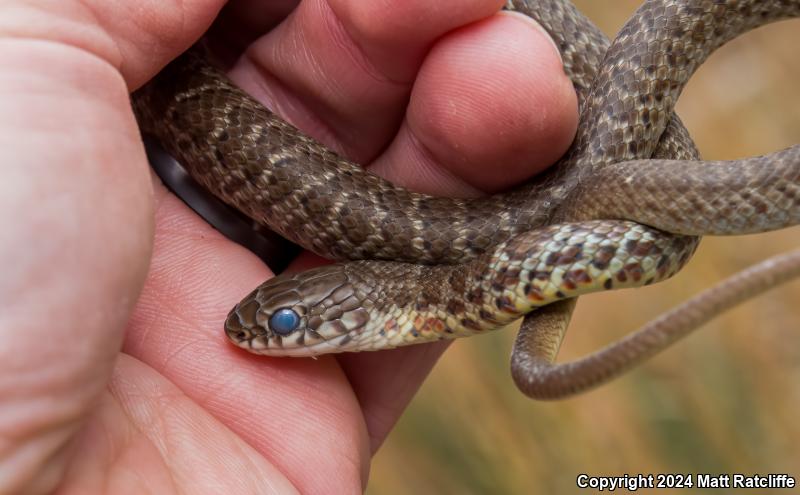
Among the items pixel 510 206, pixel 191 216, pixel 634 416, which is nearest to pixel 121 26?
pixel 191 216

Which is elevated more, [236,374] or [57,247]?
[57,247]

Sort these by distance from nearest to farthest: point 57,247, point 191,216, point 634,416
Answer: point 57,247, point 191,216, point 634,416

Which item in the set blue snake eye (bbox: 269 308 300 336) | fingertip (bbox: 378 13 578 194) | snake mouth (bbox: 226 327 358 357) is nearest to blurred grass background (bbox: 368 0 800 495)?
snake mouth (bbox: 226 327 358 357)

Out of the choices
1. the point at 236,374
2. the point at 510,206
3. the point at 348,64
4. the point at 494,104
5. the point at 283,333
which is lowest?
the point at 236,374

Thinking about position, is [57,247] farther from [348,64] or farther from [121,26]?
[348,64]

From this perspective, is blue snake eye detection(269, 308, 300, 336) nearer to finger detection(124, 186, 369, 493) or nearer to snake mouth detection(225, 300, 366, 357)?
snake mouth detection(225, 300, 366, 357)

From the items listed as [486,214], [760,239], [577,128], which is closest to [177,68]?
[486,214]
